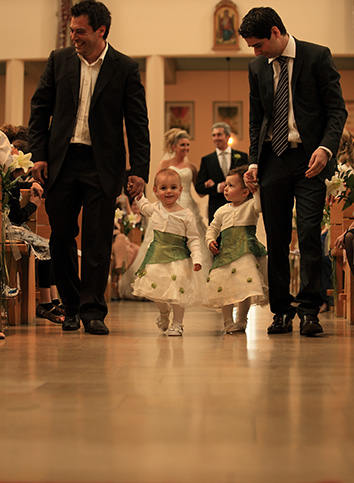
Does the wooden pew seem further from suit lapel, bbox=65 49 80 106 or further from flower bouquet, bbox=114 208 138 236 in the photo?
flower bouquet, bbox=114 208 138 236

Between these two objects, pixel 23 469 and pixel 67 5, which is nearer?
pixel 23 469

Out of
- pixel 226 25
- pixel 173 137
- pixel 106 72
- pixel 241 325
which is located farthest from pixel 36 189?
pixel 226 25

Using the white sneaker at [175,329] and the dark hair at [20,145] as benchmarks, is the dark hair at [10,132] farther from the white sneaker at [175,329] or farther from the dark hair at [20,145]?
the white sneaker at [175,329]

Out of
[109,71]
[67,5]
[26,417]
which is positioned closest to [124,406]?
[26,417]

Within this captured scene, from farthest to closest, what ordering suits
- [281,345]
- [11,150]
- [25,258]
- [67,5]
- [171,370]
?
[67,5] → [25,258] → [11,150] → [281,345] → [171,370]

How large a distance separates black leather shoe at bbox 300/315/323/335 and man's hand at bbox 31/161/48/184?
163 cm

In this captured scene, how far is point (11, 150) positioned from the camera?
4570 mm

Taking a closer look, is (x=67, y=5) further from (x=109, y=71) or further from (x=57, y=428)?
(x=57, y=428)

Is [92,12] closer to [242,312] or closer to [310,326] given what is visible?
[242,312]

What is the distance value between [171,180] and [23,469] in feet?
10.1

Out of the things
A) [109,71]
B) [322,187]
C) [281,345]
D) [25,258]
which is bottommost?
[281,345]

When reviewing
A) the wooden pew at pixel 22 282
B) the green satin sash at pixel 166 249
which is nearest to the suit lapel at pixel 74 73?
the green satin sash at pixel 166 249

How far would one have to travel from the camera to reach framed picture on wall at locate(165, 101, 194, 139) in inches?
657

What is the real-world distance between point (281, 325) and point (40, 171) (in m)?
1.58
